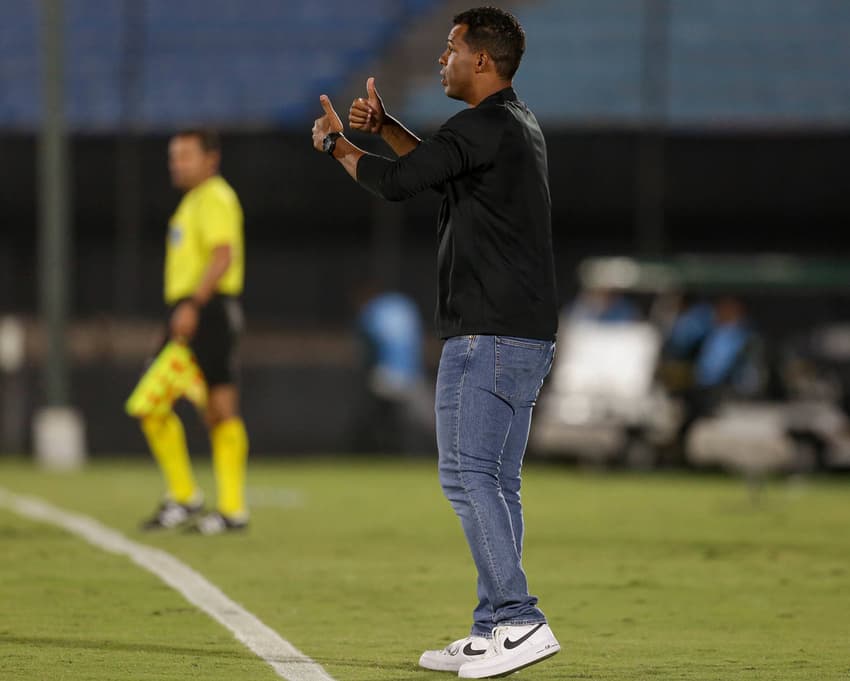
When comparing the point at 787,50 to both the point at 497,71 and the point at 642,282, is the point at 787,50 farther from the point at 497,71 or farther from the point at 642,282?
the point at 497,71

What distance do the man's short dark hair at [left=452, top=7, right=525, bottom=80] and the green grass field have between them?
1.82 meters

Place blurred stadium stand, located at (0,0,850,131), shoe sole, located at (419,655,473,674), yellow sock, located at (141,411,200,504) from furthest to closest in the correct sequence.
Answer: blurred stadium stand, located at (0,0,850,131)
yellow sock, located at (141,411,200,504)
shoe sole, located at (419,655,473,674)

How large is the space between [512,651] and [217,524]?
468 cm

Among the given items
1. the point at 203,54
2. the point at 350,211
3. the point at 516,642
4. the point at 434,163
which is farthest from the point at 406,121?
the point at 516,642

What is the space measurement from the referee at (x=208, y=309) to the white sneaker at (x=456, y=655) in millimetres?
4295

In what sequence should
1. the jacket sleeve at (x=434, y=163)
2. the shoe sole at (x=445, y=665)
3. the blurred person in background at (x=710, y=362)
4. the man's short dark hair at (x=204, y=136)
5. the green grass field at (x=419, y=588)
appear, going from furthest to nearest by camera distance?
1. the blurred person in background at (x=710, y=362)
2. the man's short dark hair at (x=204, y=136)
3. the green grass field at (x=419, y=588)
4. the shoe sole at (x=445, y=665)
5. the jacket sleeve at (x=434, y=163)

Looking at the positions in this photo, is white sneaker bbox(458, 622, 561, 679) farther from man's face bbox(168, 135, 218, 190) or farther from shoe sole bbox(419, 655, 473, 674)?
man's face bbox(168, 135, 218, 190)

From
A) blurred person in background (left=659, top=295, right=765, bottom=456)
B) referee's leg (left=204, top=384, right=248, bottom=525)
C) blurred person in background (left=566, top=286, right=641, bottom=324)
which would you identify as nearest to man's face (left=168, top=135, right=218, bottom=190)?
referee's leg (left=204, top=384, right=248, bottom=525)

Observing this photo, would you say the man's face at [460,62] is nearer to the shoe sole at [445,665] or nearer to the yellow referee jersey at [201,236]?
the shoe sole at [445,665]

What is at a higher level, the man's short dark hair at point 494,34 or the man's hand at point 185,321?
the man's short dark hair at point 494,34

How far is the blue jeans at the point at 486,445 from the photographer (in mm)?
5605

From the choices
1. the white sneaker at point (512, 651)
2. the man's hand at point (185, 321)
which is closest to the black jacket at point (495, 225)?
the white sneaker at point (512, 651)

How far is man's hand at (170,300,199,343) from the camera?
32.2ft

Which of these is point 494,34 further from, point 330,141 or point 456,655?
point 456,655
